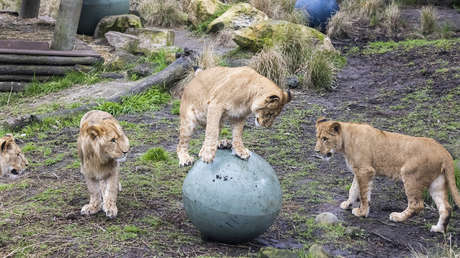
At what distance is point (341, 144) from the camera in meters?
7.82

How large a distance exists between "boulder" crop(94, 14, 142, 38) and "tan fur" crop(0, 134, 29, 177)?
10.2 m

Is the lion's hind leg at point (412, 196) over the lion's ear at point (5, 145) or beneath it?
over

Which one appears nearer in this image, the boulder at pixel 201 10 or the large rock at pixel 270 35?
the large rock at pixel 270 35

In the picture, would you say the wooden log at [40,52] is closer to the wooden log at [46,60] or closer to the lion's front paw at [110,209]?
the wooden log at [46,60]

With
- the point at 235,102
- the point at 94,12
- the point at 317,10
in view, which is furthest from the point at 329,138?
the point at 317,10

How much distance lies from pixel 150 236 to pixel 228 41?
428 inches

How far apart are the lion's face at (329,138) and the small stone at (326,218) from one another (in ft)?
2.56

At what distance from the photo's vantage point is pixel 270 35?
50.7 feet

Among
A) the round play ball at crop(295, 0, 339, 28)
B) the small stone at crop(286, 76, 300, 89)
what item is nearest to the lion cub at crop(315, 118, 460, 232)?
the small stone at crop(286, 76, 300, 89)

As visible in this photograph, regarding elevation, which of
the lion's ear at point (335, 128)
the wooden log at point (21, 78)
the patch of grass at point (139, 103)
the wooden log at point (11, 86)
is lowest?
the wooden log at point (11, 86)

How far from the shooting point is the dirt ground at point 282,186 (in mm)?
6699

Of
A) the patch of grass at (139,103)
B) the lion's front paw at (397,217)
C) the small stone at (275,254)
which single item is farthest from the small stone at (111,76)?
the small stone at (275,254)

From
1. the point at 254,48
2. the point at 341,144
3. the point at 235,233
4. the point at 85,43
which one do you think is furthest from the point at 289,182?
the point at 85,43

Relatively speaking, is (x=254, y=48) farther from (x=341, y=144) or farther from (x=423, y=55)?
(x=341, y=144)
